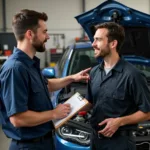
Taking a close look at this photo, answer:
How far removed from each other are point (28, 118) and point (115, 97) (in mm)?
629

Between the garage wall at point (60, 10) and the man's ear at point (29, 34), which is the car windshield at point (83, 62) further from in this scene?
the garage wall at point (60, 10)

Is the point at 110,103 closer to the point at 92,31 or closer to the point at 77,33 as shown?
the point at 92,31

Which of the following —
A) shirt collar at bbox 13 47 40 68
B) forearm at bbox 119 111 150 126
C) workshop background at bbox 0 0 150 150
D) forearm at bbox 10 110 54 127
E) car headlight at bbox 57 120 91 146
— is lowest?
car headlight at bbox 57 120 91 146

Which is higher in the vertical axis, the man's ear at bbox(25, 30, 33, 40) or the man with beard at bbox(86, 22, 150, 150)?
the man's ear at bbox(25, 30, 33, 40)

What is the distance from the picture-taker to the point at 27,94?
174 centimetres

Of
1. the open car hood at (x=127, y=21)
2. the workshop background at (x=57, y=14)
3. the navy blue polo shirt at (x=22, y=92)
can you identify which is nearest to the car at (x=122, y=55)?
the open car hood at (x=127, y=21)

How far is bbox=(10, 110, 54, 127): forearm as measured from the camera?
1.71 m

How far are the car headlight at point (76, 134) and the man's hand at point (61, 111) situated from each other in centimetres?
58

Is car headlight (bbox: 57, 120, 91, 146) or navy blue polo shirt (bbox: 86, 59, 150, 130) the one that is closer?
navy blue polo shirt (bbox: 86, 59, 150, 130)

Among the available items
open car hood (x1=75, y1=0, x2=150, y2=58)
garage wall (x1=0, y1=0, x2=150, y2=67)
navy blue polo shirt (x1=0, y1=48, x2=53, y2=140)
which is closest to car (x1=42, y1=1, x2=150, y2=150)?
open car hood (x1=75, y1=0, x2=150, y2=58)

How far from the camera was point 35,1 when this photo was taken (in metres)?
12.5

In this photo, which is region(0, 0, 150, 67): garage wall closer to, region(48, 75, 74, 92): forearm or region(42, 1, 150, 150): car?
region(42, 1, 150, 150): car

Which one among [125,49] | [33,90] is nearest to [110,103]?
[33,90]

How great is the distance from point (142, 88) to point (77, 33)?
11.2 m
